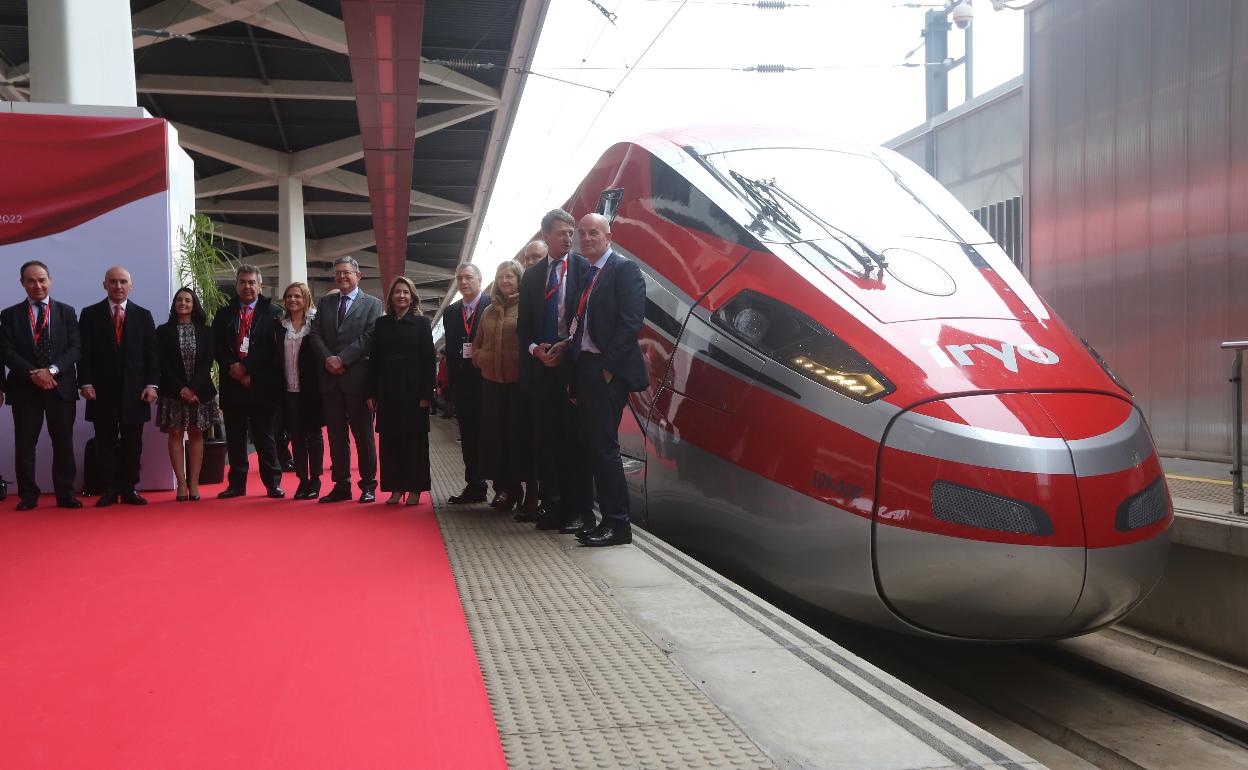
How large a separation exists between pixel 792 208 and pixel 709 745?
2.73 metres

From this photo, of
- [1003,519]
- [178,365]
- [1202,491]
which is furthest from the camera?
[178,365]

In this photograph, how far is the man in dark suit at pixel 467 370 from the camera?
19.7 ft

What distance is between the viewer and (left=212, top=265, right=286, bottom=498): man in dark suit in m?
6.31

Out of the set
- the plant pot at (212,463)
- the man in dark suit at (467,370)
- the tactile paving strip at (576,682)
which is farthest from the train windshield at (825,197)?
the plant pot at (212,463)

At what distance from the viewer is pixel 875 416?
10.9ft

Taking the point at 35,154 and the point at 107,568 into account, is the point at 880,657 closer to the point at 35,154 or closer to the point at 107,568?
the point at 107,568

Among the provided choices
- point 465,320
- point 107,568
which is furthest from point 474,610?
point 465,320

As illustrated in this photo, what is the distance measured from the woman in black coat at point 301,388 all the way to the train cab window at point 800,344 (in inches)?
125

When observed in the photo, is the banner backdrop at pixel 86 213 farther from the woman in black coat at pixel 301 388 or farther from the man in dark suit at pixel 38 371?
the woman in black coat at pixel 301 388

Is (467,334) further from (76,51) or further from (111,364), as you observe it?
(76,51)

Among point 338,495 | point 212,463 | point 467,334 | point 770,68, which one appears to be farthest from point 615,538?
point 770,68

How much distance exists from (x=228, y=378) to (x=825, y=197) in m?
3.98

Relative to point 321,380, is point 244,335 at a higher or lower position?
higher

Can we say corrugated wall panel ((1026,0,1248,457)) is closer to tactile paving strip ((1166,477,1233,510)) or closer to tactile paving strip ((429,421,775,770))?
tactile paving strip ((1166,477,1233,510))
